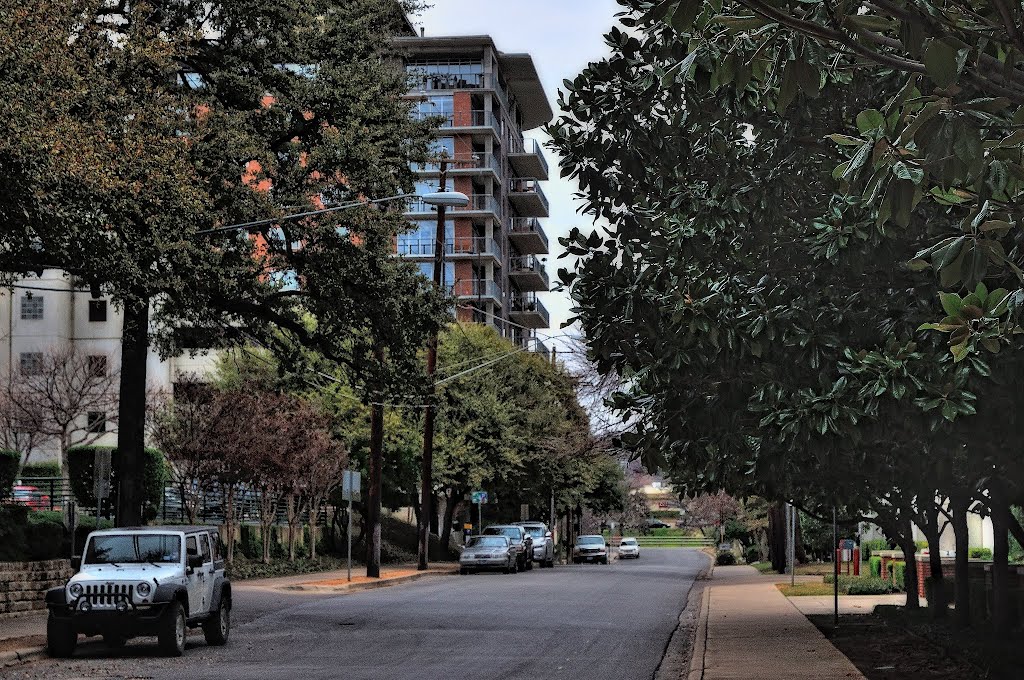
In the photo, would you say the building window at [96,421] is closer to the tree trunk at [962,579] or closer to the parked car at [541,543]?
the parked car at [541,543]

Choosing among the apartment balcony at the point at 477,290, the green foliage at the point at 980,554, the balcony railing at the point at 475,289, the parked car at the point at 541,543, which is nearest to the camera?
the green foliage at the point at 980,554

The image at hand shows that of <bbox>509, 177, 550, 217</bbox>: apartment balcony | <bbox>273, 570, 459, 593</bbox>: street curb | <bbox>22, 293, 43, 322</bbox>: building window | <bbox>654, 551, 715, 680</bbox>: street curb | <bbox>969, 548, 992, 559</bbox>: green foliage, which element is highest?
<bbox>509, 177, 550, 217</bbox>: apartment balcony

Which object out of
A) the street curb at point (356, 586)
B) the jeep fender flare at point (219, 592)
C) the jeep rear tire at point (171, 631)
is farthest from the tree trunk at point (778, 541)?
the jeep rear tire at point (171, 631)

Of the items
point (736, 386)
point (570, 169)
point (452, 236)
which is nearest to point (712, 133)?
point (570, 169)

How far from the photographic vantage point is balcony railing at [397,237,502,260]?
94875mm

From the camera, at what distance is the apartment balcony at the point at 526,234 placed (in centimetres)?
10444

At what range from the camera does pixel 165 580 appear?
18984mm

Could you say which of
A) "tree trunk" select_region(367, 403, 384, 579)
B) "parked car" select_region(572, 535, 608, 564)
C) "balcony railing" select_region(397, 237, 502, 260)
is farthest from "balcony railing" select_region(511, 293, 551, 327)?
"tree trunk" select_region(367, 403, 384, 579)

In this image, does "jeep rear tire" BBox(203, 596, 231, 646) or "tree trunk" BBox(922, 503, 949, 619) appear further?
"tree trunk" BBox(922, 503, 949, 619)

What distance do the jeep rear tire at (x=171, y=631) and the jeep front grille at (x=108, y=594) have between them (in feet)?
1.81

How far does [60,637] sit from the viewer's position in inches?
742

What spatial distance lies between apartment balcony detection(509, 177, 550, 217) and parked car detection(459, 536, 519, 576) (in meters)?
55.6

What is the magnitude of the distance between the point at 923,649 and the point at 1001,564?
162cm

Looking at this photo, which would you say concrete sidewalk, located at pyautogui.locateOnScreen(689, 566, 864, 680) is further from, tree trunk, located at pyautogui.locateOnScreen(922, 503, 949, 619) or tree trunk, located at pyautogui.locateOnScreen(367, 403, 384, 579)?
tree trunk, located at pyautogui.locateOnScreen(367, 403, 384, 579)
